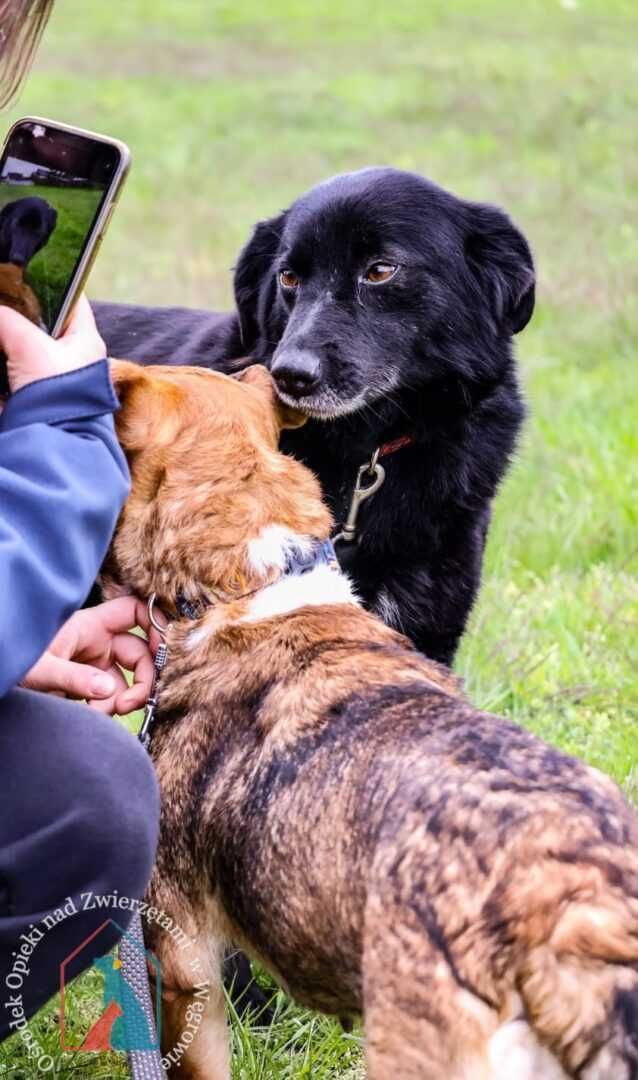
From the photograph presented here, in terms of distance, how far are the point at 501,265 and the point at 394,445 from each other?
1.94ft

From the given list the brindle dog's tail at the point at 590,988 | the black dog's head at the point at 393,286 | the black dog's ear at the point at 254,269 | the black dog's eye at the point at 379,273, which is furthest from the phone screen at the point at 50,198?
the black dog's ear at the point at 254,269

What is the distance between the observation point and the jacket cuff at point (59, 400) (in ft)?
7.75

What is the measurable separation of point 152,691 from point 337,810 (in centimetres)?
70

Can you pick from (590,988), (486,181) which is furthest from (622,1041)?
(486,181)

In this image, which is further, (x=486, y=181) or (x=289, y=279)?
(x=486, y=181)

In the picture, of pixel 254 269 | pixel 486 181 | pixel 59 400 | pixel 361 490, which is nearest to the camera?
pixel 59 400

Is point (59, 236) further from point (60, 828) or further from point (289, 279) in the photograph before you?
point (289, 279)

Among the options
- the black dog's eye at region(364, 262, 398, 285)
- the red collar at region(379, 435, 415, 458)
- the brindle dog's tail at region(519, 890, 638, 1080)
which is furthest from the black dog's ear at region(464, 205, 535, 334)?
the brindle dog's tail at region(519, 890, 638, 1080)

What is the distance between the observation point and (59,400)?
7.81 ft

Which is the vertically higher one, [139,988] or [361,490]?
[361,490]

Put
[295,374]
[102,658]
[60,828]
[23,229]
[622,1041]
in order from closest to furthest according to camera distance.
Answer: [622,1041]
[60,828]
[23,229]
[102,658]
[295,374]

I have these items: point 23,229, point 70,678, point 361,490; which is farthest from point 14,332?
point 361,490

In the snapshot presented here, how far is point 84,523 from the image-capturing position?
7.62 ft

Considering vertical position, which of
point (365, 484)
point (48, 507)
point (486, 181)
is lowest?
point (486, 181)
